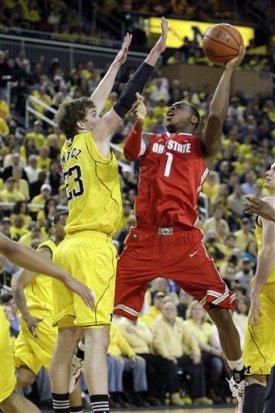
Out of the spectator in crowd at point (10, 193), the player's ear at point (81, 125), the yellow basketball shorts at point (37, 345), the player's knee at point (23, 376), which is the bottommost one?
the spectator in crowd at point (10, 193)

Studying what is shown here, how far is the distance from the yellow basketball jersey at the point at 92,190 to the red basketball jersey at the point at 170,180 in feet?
2.24

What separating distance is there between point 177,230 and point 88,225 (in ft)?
3.37

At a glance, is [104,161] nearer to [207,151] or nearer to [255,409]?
[207,151]

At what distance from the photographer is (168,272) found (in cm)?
845

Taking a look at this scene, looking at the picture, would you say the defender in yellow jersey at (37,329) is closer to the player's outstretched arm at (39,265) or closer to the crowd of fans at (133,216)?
the crowd of fans at (133,216)

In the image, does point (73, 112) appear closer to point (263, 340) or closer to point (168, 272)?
point (168, 272)

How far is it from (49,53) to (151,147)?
1628 cm

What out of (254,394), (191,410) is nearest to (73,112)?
(254,394)

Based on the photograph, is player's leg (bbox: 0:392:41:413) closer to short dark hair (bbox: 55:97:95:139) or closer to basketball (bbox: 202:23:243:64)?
short dark hair (bbox: 55:97:95:139)

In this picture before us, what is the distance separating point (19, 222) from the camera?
52.4 ft

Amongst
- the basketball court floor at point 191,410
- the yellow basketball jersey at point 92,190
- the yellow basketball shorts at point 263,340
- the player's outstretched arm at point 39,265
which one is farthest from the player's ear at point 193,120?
the basketball court floor at point 191,410

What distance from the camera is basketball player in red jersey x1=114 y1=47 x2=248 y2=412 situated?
843 centimetres

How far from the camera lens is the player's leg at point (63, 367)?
7.81 metres

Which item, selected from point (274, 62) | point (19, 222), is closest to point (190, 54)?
point (274, 62)
